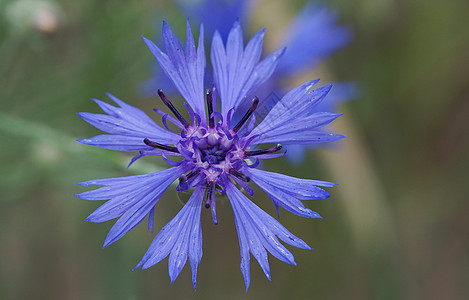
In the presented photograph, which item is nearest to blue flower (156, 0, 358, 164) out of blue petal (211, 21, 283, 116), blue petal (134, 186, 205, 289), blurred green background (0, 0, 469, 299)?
blurred green background (0, 0, 469, 299)

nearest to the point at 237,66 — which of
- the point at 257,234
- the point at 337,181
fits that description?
the point at 257,234

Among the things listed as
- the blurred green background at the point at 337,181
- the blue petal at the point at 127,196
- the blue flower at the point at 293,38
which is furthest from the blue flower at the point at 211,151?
the blurred green background at the point at 337,181

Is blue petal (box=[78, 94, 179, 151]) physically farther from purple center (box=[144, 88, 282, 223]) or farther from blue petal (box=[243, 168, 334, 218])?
blue petal (box=[243, 168, 334, 218])

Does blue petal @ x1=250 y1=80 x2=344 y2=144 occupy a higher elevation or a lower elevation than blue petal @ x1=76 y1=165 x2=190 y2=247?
lower

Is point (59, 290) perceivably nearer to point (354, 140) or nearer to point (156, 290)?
point (156, 290)

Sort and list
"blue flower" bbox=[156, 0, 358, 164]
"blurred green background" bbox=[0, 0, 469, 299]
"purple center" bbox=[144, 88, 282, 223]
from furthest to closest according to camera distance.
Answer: "blurred green background" bbox=[0, 0, 469, 299], "blue flower" bbox=[156, 0, 358, 164], "purple center" bbox=[144, 88, 282, 223]

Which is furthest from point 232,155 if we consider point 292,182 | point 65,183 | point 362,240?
point 362,240

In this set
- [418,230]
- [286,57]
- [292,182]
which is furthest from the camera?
[418,230]
